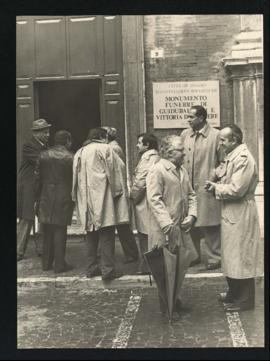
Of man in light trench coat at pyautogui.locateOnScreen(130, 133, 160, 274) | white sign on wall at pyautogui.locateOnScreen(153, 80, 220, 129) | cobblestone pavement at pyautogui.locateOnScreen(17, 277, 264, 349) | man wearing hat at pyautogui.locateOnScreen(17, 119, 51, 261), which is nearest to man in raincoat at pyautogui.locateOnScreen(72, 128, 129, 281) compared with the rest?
man in light trench coat at pyautogui.locateOnScreen(130, 133, 160, 274)

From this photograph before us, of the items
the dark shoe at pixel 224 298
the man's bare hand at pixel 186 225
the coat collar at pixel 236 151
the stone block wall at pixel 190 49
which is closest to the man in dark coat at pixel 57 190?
the man's bare hand at pixel 186 225

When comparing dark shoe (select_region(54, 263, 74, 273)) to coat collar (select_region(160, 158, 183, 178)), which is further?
dark shoe (select_region(54, 263, 74, 273))

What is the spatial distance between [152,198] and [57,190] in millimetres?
1820

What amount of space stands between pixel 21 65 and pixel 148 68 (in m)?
2.00

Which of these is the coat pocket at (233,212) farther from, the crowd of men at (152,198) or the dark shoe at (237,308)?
the dark shoe at (237,308)

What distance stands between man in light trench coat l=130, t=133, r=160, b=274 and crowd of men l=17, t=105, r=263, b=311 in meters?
0.01

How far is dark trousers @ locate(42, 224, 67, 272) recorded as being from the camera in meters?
7.43

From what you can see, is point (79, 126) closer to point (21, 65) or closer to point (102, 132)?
point (21, 65)

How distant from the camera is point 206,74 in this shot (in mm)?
9625

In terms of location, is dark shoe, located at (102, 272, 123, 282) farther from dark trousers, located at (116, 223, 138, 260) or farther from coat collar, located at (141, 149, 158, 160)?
coat collar, located at (141, 149, 158, 160)

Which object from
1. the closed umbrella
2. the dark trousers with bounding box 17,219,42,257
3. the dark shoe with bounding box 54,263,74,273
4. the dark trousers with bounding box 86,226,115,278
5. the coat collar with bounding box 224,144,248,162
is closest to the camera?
the closed umbrella

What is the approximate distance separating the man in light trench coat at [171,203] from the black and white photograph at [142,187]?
14 mm

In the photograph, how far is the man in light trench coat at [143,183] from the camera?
22.8 ft

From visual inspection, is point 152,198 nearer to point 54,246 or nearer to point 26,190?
point 54,246
